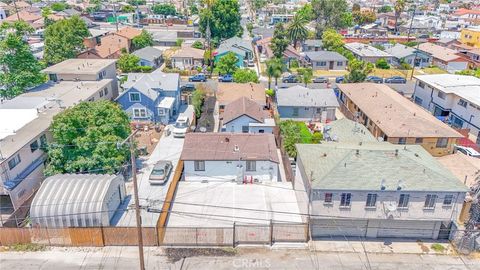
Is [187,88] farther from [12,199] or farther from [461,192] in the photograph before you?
[461,192]

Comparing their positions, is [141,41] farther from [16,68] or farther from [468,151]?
[468,151]

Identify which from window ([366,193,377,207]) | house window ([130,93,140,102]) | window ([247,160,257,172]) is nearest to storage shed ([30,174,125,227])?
window ([247,160,257,172])

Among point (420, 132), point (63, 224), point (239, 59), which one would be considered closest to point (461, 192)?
point (420, 132)

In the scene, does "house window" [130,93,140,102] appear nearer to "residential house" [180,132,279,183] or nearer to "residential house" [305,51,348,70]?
"residential house" [180,132,279,183]

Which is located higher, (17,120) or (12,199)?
(17,120)

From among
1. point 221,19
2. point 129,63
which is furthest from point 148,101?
point 221,19
